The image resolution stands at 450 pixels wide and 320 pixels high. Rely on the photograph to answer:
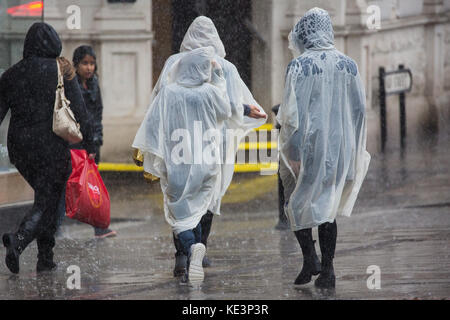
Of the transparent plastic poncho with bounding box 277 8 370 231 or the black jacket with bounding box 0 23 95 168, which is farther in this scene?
the black jacket with bounding box 0 23 95 168

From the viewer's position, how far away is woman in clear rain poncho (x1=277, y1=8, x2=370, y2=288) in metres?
7.88

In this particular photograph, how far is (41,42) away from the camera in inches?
346

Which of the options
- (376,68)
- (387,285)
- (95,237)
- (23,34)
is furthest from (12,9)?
(376,68)

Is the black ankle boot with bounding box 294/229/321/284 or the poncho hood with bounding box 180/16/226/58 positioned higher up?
the poncho hood with bounding box 180/16/226/58

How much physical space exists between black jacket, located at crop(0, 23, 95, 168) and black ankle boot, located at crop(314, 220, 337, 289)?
215cm

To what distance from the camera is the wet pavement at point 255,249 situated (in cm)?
804

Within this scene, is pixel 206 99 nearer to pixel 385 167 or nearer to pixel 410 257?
pixel 410 257

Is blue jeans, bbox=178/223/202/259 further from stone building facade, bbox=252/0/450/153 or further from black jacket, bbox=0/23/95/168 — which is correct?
stone building facade, bbox=252/0/450/153

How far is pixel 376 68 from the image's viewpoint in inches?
746

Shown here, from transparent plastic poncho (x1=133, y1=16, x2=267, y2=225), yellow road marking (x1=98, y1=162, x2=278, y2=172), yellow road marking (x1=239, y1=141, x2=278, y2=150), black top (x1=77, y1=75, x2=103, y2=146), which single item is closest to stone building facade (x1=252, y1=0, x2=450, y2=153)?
yellow road marking (x1=239, y1=141, x2=278, y2=150)

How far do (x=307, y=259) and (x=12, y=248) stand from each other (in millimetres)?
2215

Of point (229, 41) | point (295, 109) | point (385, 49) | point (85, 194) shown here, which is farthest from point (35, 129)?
point (385, 49)

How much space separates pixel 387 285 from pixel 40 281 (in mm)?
2524

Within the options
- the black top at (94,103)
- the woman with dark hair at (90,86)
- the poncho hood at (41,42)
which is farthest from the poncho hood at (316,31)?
the black top at (94,103)
